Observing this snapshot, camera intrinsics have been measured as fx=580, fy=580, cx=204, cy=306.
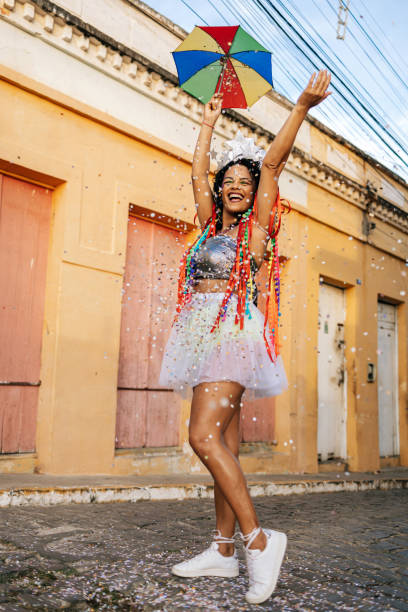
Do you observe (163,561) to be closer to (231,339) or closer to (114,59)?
(231,339)

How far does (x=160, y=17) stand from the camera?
705cm

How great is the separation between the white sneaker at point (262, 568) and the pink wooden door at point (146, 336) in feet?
14.1

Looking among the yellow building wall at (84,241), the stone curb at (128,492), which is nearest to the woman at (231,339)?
the stone curb at (128,492)

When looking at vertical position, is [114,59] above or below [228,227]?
above

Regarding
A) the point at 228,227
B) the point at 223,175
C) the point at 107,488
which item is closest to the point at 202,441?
the point at 228,227

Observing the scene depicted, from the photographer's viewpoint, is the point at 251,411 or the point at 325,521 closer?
the point at 325,521

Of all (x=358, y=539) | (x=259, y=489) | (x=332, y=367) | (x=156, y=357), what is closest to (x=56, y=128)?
(x=156, y=357)

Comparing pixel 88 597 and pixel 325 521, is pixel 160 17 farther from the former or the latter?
pixel 88 597

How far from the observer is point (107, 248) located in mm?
6215

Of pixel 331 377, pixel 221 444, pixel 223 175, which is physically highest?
pixel 223 175

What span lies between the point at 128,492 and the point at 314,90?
358cm

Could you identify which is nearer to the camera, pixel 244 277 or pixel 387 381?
pixel 244 277

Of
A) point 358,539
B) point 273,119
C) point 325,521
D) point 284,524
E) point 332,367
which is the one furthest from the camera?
point 332,367

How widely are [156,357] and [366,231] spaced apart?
5.66 metres
